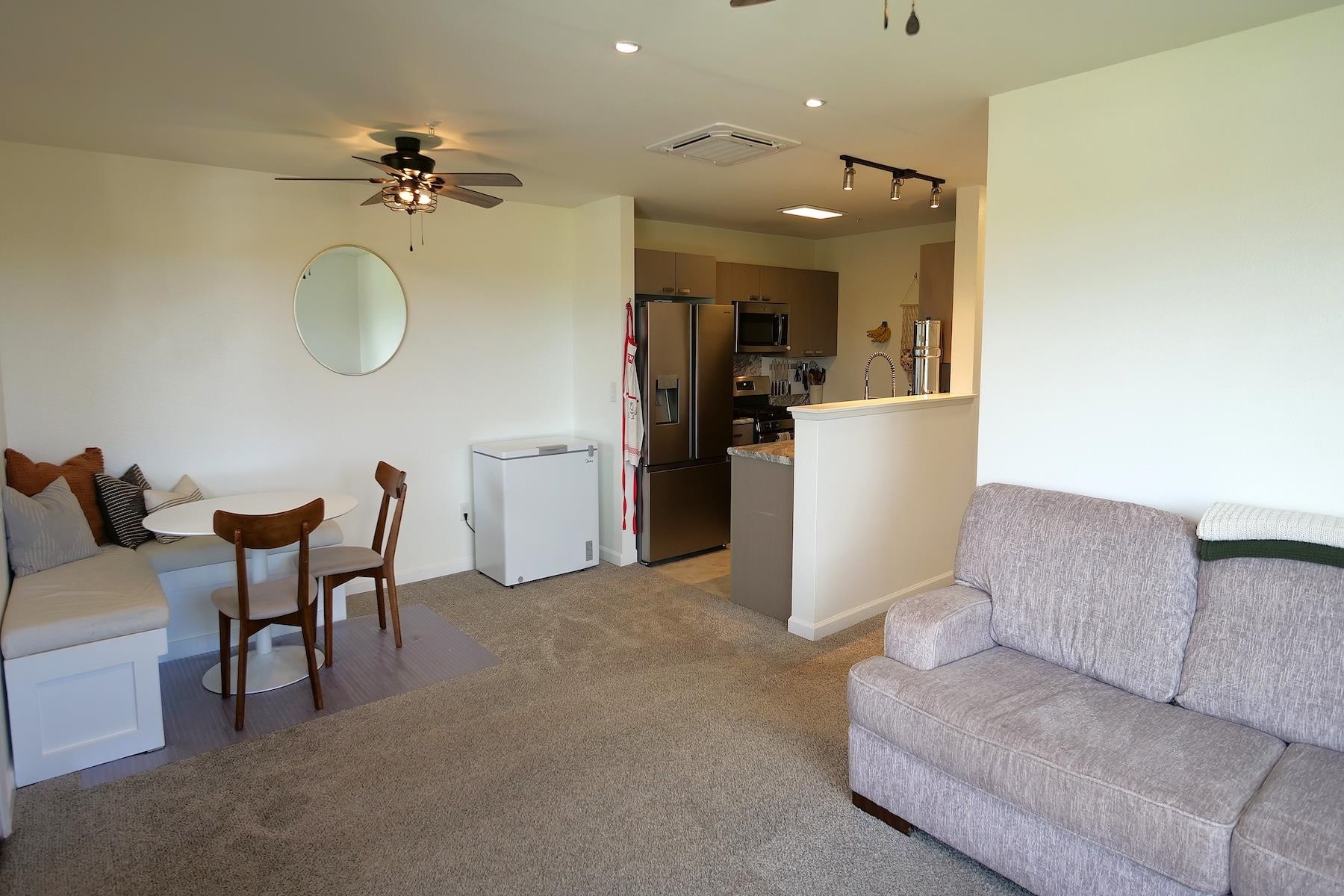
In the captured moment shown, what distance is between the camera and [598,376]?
544 centimetres

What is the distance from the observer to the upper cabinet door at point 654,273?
546 cm

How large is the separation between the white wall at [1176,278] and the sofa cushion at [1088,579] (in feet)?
1.20

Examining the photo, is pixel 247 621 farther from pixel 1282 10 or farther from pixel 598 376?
pixel 1282 10

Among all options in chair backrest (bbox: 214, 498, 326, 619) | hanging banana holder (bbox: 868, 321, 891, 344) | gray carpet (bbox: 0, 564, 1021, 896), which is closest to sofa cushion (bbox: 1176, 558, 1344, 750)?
gray carpet (bbox: 0, 564, 1021, 896)

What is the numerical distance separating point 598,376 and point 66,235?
3017mm

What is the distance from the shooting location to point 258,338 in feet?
14.2

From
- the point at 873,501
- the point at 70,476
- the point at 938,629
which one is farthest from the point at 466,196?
the point at 938,629

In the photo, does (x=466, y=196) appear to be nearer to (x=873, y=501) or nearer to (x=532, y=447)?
(x=532, y=447)

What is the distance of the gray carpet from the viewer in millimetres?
2225

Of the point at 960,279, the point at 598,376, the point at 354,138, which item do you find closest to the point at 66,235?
the point at 354,138

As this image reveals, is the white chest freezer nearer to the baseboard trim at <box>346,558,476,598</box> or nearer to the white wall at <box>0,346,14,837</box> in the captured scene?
the baseboard trim at <box>346,558,476,598</box>

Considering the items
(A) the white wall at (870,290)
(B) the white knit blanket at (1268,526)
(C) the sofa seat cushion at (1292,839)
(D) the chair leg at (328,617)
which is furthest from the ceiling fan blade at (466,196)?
(A) the white wall at (870,290)

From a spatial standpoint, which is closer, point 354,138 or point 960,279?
point 354,138

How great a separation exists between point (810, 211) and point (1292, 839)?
4723 millimetres
